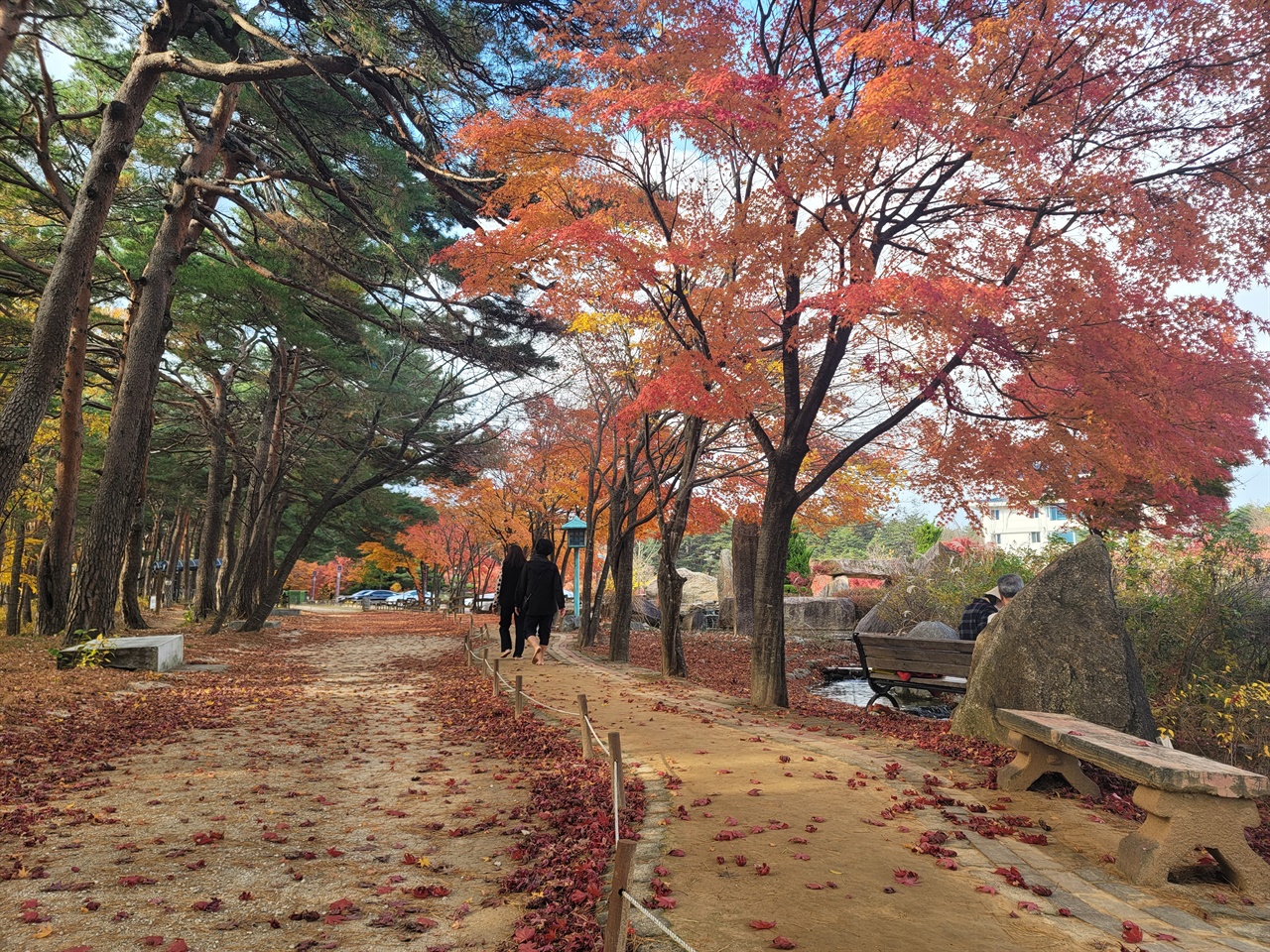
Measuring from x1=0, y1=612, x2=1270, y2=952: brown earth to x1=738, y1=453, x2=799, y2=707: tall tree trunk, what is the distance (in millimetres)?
1529

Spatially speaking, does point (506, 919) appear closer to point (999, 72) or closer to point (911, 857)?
point (911, 857)

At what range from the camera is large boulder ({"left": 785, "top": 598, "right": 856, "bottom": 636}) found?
942 inches

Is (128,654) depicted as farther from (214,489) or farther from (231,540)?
(231,540)

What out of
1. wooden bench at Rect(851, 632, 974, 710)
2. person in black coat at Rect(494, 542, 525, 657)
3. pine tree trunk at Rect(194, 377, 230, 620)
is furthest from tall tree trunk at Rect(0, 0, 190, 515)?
wooden bench at Rect(851, 632, 974, 710)

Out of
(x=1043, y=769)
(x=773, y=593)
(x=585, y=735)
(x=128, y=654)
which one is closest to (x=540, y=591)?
(x=773, y=593)

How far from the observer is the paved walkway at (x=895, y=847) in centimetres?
314

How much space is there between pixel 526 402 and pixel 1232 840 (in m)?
17.6

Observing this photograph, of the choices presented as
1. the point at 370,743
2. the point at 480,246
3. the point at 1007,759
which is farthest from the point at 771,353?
the point at 370,743

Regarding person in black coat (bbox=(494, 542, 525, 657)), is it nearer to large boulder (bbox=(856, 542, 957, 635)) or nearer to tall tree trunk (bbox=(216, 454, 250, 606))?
large boulder (bbox=(856, 542, 957, 635))

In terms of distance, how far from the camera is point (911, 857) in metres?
3.99

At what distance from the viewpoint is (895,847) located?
4160 millimetres

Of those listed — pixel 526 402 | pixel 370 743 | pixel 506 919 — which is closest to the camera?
pixel 506 919

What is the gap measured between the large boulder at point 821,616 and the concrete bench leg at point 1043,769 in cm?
1868

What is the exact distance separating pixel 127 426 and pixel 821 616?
63.6 feet
